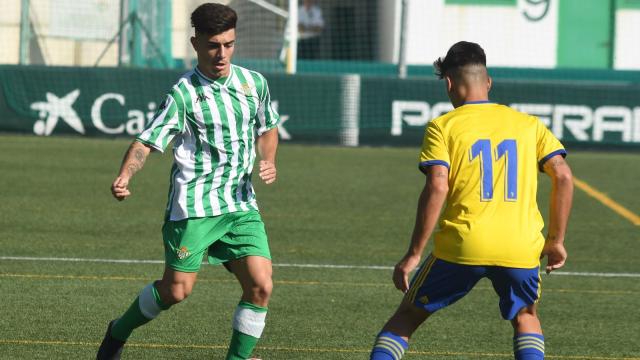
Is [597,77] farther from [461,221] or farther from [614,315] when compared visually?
[461,221]

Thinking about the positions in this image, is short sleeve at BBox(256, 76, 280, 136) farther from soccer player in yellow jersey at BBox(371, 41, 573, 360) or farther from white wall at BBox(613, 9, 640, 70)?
white wall at BBox(613, 9, 640, 70)

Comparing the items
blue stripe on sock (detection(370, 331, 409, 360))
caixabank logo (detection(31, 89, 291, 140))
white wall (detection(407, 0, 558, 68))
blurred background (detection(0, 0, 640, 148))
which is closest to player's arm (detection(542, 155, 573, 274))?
blue stripe on sock (detection(370, 331, 409, 360))

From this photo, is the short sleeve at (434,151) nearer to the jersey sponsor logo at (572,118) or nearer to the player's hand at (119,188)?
the player's hand at (119,188)

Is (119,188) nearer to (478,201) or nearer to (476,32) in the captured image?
(478,201)

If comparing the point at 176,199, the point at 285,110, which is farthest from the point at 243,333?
the point at 285,110

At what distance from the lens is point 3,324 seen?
7688mm

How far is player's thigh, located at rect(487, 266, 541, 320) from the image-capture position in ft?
18.0

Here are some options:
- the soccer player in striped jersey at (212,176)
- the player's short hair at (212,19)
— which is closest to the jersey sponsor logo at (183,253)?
the soccer player in striped jersey at (212,176)

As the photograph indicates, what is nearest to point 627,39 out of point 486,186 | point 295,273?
point 295,273

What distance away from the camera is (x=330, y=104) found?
20.2 m

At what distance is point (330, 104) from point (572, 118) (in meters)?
3.96

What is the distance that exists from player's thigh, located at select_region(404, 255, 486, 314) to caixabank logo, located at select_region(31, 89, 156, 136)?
14.6 m

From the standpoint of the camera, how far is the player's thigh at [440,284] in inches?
215

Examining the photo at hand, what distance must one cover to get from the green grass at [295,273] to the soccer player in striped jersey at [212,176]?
2.59ft
